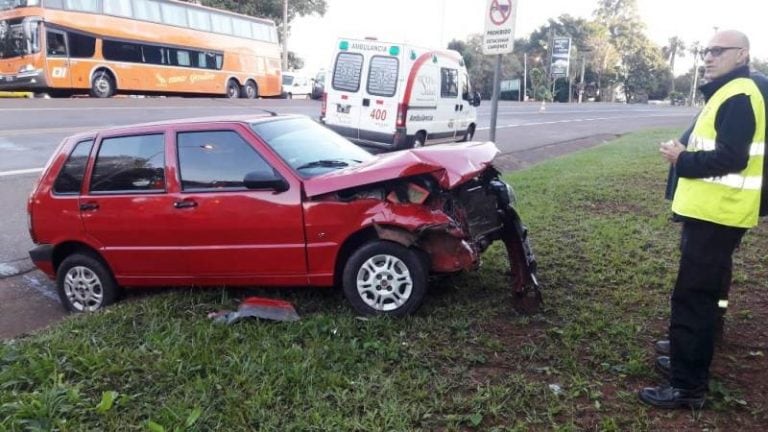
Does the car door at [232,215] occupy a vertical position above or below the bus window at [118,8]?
below

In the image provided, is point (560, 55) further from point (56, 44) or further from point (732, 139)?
point (732, 139)

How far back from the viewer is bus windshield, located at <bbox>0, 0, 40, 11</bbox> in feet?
65.3

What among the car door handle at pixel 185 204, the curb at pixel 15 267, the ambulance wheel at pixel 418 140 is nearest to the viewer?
the car door handle at pixel 185 204

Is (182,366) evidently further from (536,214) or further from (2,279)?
(536,214)

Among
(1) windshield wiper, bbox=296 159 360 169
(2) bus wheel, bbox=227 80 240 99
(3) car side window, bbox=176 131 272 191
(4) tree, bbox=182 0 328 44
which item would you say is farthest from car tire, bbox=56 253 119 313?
(4) tree, bbox=182 0 328 44

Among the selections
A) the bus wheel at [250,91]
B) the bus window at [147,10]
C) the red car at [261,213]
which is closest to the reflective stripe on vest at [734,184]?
the red car at [261,213]

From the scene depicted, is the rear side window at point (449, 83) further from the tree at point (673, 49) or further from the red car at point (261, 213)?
the tree at point (673, 49)

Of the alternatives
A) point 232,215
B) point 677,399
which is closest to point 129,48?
point 232,215

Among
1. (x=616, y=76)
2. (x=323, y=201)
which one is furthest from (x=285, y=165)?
(x=616, y=76)

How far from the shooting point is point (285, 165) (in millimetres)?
4676

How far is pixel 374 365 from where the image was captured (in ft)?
12.2

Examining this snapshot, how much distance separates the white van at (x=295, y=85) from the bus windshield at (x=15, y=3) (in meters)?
18.4

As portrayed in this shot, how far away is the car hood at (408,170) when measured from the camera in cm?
441

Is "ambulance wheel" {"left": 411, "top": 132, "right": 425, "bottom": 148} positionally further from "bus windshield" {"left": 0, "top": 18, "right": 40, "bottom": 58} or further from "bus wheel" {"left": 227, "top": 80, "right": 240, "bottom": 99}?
"bus wheel" {"left": 227, "top": 80, "right": 240, "bottom": 99}
